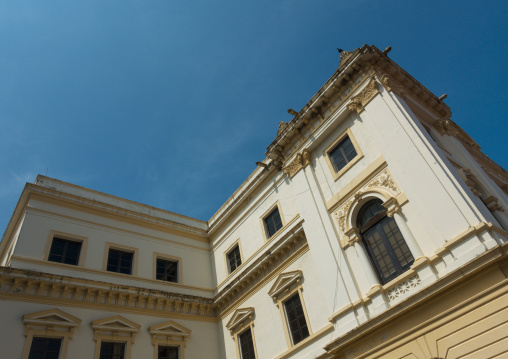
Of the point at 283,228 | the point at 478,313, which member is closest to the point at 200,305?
the point at 283,228

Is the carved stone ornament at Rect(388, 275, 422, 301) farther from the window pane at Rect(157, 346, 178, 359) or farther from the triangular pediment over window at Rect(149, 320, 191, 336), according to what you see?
the window pane at Rect(157, 346, 178, 359)

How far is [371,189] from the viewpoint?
36.9ft

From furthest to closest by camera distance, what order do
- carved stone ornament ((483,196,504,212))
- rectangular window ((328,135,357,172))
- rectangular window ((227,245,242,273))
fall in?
rectangular window ((227,245,242,273)) → rectangular window ((328,135,357,172)) → carved stone ornament ((483,196,504,212))

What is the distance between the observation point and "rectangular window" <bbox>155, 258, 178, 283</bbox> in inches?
649

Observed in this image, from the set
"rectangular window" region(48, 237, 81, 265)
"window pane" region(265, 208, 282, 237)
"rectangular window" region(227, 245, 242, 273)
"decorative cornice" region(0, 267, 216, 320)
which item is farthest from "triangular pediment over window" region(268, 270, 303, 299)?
"rectangular window" region(48, 237, 81, 265)

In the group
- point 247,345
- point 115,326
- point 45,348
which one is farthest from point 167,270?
point 45,348

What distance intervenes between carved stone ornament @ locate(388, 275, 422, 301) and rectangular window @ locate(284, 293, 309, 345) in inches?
140

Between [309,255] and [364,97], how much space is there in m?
5.76

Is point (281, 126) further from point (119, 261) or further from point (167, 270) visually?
point (119, 261)

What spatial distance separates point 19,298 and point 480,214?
45.7 feet

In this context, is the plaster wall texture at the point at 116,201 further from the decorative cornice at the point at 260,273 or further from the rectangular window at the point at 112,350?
the rectangular window at the point at 112,350

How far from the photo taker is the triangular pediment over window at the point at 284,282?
42.7 ft

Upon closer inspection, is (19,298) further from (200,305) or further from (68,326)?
(200,305)

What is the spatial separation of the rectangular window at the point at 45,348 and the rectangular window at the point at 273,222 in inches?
334
